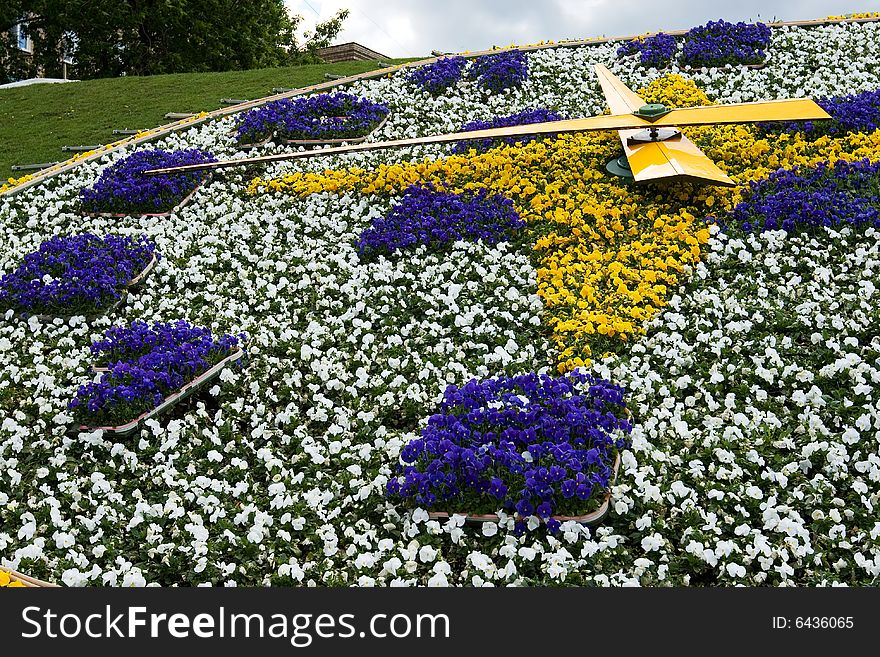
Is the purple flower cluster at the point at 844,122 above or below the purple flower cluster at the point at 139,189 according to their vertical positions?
above

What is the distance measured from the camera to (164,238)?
11.0 meters

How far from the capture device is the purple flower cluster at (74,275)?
30.2 feet

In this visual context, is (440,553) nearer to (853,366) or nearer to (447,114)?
(853,366)

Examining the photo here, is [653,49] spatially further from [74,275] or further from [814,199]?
[74,275]

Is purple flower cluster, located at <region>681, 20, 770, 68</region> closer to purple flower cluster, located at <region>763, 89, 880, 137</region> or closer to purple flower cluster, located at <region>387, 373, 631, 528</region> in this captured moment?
purple flower cluster, located at <region>763, 89, 880, 137</region>

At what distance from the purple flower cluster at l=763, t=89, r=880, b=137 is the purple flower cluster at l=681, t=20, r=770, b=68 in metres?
3.66

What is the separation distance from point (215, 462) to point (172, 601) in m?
2.05

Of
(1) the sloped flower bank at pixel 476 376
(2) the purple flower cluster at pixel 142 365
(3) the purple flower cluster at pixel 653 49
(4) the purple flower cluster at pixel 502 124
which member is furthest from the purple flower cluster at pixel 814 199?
(3) the purple flower cluster at pixel 653 49

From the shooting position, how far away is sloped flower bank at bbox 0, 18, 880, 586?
585 centimetres

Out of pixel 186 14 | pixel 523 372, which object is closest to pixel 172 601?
pixel 523 372

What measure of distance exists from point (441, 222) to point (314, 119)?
5.33 meters

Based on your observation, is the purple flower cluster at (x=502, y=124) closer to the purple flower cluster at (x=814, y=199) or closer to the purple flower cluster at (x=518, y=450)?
the purple flower cluster at (x=814, y=199)

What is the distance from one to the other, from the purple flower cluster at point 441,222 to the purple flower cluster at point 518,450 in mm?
3338

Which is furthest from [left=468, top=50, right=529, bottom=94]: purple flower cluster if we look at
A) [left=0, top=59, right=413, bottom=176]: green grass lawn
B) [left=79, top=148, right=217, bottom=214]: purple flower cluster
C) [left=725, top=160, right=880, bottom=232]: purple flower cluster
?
[left=725, top=160, right=880, bottom=232]: purple flower cluster
